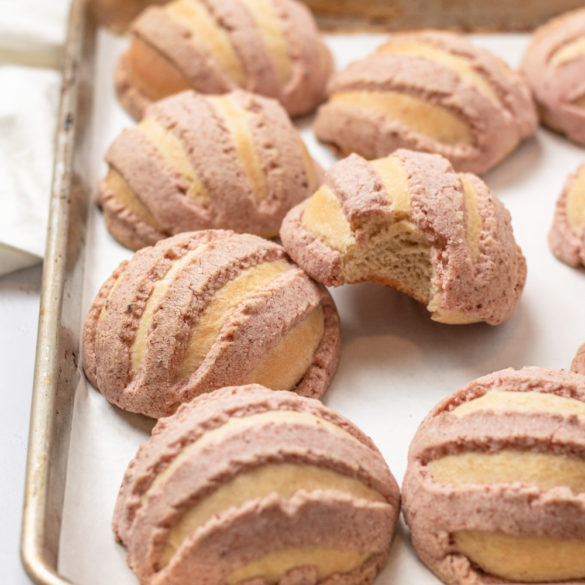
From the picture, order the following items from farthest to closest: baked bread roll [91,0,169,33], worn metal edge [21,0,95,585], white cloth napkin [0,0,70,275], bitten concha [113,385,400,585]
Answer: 1. baked bread roll [91,0,169,33]
2. white cloth napkin [0,0,70,275]
3. worn metal edge [21,0,95,585]
4. bitten concha [113,385,400,585]

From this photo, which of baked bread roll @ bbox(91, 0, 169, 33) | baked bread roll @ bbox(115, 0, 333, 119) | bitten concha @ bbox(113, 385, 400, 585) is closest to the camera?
bitten concha @ bbox(113, 385, 400, 585)

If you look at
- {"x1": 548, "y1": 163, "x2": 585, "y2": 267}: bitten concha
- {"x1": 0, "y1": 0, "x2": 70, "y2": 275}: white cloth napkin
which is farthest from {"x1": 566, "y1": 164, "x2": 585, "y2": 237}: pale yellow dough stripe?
{"x1": 0, "y1": 0, "x2": 70, "y2": 275}: white cloth napkin

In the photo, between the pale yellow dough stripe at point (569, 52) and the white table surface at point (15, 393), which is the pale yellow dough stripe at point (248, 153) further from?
the pale yellow dough stripe at point (569, 52)

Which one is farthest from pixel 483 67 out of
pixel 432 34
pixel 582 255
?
pixel 582 255

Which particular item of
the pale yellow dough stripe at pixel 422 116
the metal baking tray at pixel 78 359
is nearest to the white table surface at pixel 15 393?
the metal baking tray at pixel 78 359

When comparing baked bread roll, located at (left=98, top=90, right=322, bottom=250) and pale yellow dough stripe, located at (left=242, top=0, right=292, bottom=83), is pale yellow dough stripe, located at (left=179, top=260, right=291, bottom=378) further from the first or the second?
pale yellow dough stripe, located at (left=242, top=0, right=292, bottom=83)

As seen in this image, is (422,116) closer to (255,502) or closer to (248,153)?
(248,153)

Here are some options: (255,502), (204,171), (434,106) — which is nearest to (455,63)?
(434,106)
